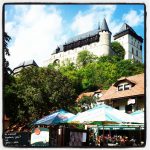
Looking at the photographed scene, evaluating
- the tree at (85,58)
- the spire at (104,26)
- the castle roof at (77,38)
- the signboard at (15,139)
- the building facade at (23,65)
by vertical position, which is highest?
the spire at (104,26)

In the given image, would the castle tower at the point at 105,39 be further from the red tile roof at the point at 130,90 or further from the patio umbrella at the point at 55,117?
the patio umbrella at the point at 55,117

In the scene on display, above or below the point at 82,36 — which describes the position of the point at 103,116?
below

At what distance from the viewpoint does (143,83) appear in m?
6.93

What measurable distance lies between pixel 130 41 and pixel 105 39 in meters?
0.22

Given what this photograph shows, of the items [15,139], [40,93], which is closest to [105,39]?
[40,93]

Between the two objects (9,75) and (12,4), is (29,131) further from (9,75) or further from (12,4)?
(12,4)

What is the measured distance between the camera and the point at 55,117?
23.7ft

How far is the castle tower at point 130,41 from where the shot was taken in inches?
277

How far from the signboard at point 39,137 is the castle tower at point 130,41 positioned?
995 millimetres

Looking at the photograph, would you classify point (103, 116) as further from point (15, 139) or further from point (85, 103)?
point (15, 139)

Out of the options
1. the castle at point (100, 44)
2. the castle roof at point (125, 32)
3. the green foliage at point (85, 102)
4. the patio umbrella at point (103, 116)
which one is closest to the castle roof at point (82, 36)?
the castle at point (100, 44)

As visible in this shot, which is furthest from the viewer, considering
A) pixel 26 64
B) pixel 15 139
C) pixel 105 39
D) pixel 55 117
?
pixel 105 39

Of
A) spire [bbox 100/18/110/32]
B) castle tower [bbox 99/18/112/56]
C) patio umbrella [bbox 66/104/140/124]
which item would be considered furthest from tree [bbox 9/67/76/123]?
spire [bbox 100/18/110/32]

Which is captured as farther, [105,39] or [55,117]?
[105,39]
